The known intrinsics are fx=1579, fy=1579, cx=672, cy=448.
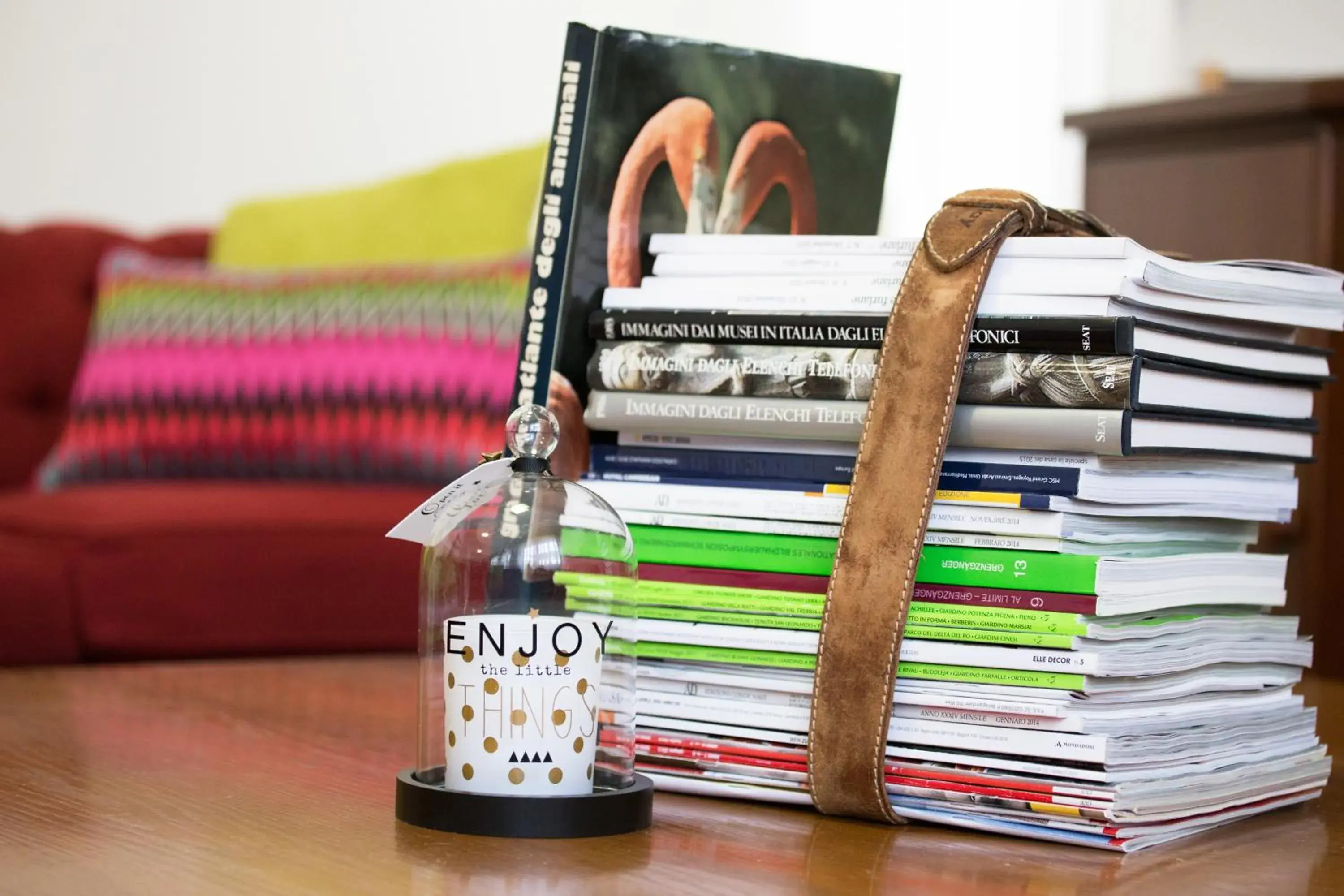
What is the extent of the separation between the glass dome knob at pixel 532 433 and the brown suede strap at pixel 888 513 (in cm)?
14

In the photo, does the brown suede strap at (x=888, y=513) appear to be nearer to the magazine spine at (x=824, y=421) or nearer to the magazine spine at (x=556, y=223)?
the magazine spine at (x=824, y=421)

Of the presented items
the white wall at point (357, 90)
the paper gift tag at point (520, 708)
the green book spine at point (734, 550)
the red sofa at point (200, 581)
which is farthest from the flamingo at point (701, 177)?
the white wall at point (357, 90)

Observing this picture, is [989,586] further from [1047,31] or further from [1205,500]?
[1047,31]

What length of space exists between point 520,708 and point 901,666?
0.18 m

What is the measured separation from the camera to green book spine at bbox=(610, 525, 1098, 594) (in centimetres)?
68

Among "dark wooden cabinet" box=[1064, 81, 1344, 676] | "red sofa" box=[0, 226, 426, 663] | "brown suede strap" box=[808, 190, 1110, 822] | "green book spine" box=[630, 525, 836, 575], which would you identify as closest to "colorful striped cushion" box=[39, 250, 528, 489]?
"red sofa" box=[0, 226, 426, 663]

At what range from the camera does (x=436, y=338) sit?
2.19 metres

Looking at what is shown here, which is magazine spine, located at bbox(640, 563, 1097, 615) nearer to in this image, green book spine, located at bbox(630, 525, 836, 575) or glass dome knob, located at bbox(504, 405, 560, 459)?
green book spine, located at bbox(630, 525, 836, 575)

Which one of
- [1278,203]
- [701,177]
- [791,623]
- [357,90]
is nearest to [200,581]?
[701,177]

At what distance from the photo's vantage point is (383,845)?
59cm

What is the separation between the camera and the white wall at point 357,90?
10.3ft

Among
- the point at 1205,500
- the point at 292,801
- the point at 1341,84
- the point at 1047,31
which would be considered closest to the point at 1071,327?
the point at 1205,500

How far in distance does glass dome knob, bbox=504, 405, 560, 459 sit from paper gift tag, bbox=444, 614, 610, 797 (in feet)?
0.24

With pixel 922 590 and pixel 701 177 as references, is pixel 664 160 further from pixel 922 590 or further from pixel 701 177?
pixel 922 590
